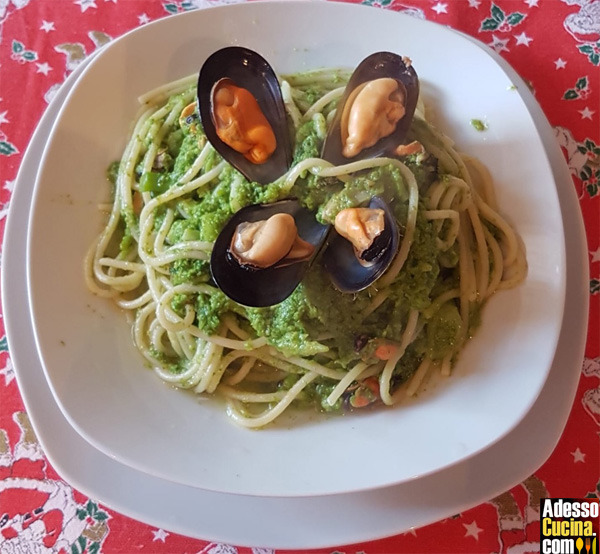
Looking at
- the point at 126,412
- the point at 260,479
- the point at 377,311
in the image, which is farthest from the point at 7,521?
the point at 377,311

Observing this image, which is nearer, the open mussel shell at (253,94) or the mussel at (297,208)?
the mussel at (297,208)

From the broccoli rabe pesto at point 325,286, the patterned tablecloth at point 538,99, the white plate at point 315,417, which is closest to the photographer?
the white plate at point 315,417

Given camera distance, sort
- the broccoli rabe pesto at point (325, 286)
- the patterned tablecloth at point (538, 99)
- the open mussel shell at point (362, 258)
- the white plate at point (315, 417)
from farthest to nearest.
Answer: the patterned tablecloth at point (538, 99)
the broccoli rabe pesto at point (325, 286)
the white plate at point (315, 417)
the open mussel shell at point (362, 258)

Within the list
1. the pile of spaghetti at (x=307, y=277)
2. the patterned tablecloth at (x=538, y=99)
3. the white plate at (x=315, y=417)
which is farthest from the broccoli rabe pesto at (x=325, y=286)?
the patterned tablecloth at (x=538, y=99)

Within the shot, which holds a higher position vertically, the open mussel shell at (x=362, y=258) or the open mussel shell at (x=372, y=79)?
the open mussel shell at (x=372, y=79)
